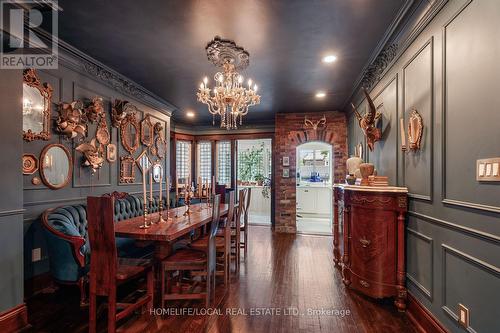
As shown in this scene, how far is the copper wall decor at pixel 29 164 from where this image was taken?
2.61 meters

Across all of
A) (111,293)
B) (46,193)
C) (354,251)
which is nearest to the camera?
(111,293)

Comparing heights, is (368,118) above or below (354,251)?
above

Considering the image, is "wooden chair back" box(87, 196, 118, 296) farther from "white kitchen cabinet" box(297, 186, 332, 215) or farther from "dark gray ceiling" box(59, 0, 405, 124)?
"white kitchen cabinet" box(297, 186, 332, 215)

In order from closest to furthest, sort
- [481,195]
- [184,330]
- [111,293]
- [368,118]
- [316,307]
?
[481,195], [111,293], [184,330], [316,307], [368,118]

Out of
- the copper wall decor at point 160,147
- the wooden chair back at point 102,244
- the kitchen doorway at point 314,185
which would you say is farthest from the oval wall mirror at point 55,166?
the kitchen doorway at point 314,185

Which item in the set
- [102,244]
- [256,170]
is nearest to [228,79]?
[102,244]

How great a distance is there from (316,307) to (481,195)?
172 centimetres

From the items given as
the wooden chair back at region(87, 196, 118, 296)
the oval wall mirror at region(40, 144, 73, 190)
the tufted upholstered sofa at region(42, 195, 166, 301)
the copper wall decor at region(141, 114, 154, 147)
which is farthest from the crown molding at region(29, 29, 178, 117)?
the wooden chair back at region(87, 196, 118, 296)

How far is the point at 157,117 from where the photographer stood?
202 inches

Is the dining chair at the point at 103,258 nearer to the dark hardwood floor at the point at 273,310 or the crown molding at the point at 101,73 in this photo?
the dark hardwood floor at the point at 273,310

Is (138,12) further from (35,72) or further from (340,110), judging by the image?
(340,110)

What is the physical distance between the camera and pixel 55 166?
2951 mm

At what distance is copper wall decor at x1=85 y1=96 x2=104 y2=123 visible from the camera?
3.40 meters

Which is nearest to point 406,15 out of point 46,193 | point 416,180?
point 416,180
